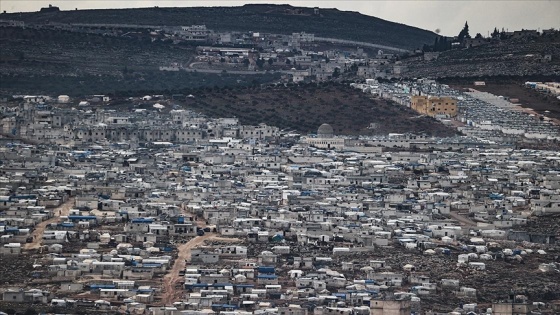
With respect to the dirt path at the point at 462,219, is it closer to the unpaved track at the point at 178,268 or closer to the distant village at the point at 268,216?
the distant village at the point at 268,216

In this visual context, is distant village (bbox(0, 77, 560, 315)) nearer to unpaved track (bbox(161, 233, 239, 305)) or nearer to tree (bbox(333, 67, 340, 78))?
unpaved track (bbox(161, 233, 239, 305))

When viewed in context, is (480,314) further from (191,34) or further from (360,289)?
(191,34)

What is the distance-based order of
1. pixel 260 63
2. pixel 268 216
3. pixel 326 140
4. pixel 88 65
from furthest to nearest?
pixel 260 63
pixel 88 65
pixel 326 140
pixel 268 216

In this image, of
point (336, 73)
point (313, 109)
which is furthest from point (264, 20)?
point (313, 109)

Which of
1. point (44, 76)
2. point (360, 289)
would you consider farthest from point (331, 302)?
point (44, 76)

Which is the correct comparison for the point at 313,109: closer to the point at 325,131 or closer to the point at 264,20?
the point at 325,131

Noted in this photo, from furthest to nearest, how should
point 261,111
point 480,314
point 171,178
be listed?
point 261,111
point 171,178
point 480,314
